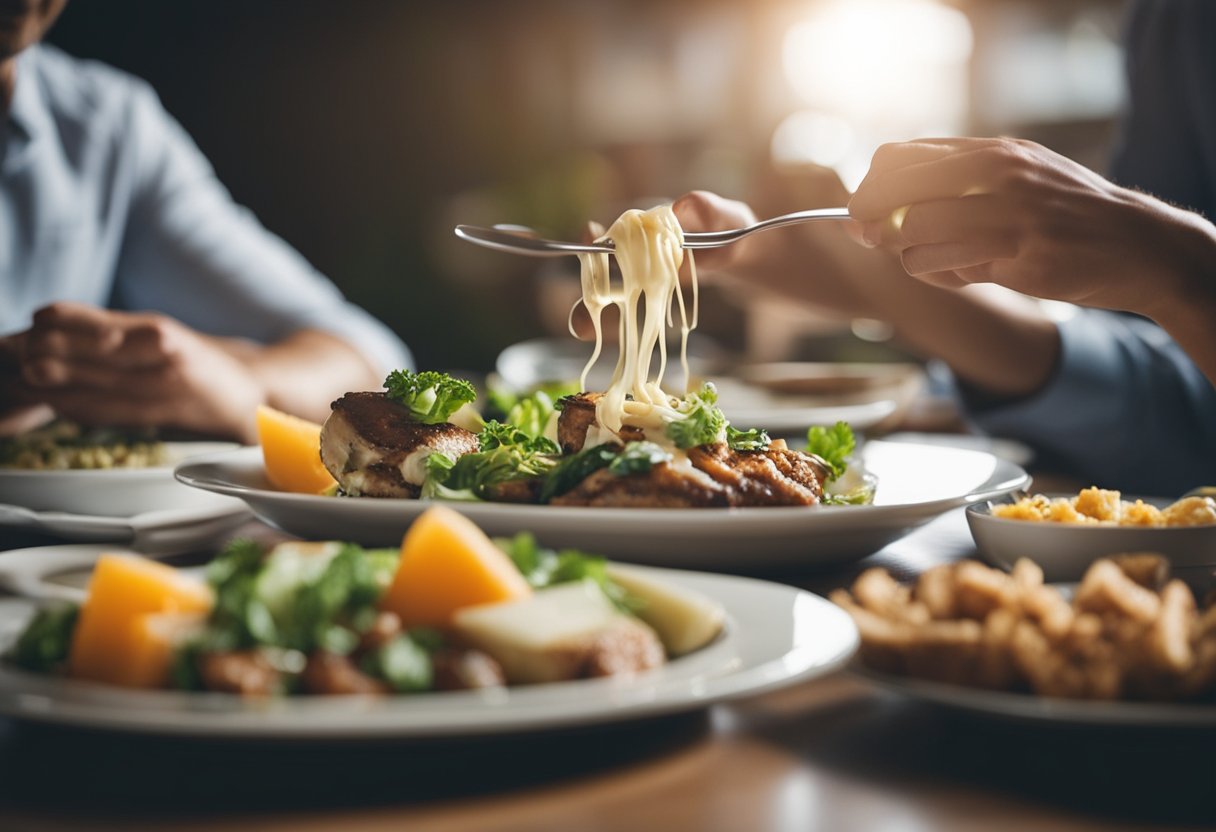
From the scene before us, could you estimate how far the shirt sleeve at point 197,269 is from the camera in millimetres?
3654

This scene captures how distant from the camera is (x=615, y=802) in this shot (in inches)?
30.0

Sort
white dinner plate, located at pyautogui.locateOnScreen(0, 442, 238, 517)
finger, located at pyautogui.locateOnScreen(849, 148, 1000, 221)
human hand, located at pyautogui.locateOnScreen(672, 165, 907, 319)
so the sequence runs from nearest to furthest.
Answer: finger, located at pyautogui.locateOnScreen(849, 148, 1000, 221) < white dinner plate, located at pyautogui.locateOnScreen(0, 442, 238, 517) < human hand, located at pyautogui.locateOnScreen(672, 165, 907, 319)

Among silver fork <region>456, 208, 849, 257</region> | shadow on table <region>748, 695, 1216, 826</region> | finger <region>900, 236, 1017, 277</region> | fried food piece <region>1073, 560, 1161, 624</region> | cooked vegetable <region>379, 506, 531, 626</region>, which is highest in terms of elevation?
silver fork <region>456, 208, 849, 257</region>

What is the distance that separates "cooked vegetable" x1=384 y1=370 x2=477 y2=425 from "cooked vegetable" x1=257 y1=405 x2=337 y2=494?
158 millimetres

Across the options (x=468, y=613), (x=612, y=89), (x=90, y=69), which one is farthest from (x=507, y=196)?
(x=468, y=613)

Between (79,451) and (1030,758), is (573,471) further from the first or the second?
(79,451)

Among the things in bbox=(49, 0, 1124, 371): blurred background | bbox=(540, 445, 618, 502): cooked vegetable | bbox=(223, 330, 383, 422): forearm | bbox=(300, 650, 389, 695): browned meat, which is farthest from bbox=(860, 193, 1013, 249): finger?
bbox=(49, 0, 1124, 371): blurred background

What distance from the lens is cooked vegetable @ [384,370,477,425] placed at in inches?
63.9

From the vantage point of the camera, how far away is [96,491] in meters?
1.73

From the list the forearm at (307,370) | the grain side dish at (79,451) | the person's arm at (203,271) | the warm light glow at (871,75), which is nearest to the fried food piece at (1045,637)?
the grain side dish at (79,451)

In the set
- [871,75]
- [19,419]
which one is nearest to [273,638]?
[19,419]

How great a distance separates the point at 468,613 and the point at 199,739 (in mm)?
201

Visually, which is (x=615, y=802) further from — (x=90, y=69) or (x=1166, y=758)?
(x=90, y=69)

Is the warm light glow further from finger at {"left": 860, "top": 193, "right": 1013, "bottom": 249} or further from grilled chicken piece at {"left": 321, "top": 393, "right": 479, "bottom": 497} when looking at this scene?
grilled chicken piece at {"left": 321, "top": 393, "right": 479, "bottom": 497}
